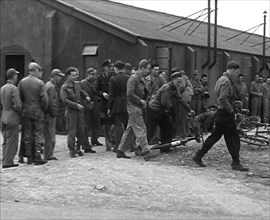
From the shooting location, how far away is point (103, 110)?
12.0 meters

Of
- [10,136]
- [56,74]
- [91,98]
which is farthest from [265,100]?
[10,136]

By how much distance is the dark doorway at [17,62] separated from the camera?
19.0m

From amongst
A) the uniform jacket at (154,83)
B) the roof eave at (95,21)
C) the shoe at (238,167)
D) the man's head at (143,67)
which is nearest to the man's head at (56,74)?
the man's head at (143,67)

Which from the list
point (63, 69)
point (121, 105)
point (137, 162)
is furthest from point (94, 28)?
point (137, 162)

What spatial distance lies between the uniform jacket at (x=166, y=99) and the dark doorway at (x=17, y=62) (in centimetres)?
923

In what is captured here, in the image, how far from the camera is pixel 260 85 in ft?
66.5

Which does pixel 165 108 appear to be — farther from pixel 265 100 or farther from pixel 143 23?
pixel 265 100

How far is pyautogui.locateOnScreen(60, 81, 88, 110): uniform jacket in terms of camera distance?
10.8 meters

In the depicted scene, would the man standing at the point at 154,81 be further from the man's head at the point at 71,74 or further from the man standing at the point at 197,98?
the man standing at the point at 197,98

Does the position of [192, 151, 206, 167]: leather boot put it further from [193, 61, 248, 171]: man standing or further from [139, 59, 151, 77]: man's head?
[139, 59, 151, 77]: man's head

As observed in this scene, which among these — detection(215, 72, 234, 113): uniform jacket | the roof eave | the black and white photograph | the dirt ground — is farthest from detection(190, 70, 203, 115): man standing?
detection(215, 72, 234, 113): uniform jacket

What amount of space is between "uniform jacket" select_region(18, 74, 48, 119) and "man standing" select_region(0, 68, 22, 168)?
0.69 ft

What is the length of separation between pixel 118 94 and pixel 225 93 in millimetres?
2443

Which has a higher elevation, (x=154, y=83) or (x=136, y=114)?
(x=154, y=83)
